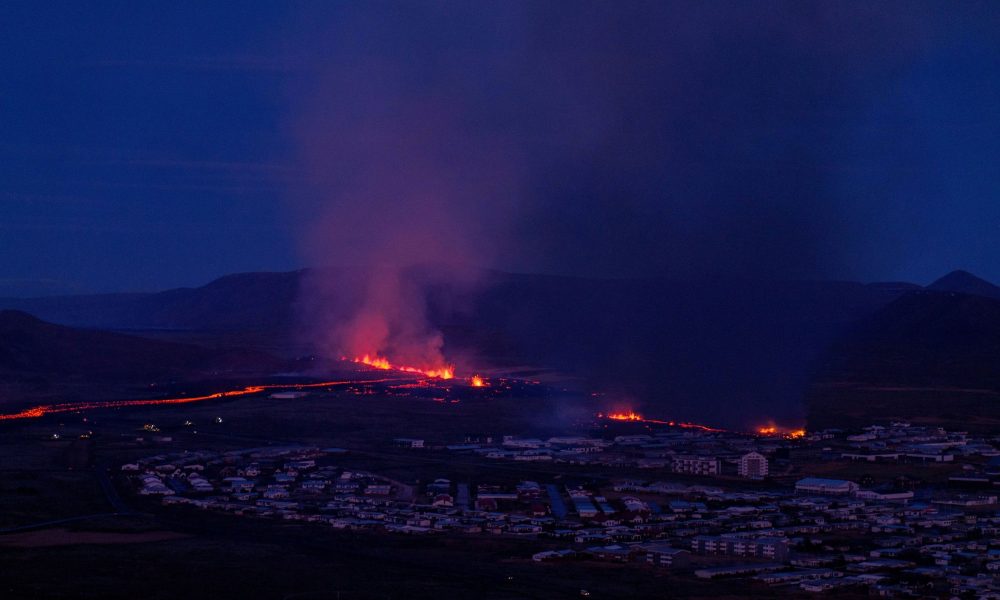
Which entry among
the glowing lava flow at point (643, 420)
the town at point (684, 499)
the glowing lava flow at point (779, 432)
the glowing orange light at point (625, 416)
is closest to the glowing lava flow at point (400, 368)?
the glowing orange light at point (625, 416)

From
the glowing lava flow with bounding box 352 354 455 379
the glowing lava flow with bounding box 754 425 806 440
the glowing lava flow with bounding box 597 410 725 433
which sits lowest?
the glowing lava flow with bounding box 754 425 806 440

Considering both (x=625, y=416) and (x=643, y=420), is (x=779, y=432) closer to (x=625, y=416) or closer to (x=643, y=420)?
(x=643, y=420)

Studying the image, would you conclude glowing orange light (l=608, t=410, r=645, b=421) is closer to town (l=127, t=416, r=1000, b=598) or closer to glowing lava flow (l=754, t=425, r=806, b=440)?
glowing lava flow (l=754, t=425, r=806, b=440)

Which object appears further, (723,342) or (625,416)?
(723,342)

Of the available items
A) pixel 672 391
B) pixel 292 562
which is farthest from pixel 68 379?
pixel 292 562

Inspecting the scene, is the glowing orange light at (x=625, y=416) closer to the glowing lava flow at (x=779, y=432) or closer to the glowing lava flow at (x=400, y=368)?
the glowing lava flow at (x=779, y=432)

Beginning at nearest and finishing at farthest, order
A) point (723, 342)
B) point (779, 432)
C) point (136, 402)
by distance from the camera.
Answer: point (779, 432), point (136, 402), point (723, 342)

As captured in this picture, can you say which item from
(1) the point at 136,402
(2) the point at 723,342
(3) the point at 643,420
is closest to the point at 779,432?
(3) the point at 643,420

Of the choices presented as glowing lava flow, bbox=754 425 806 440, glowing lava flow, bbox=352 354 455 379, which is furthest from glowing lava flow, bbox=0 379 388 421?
glowing lava flow, bbox=754 425 806 440
